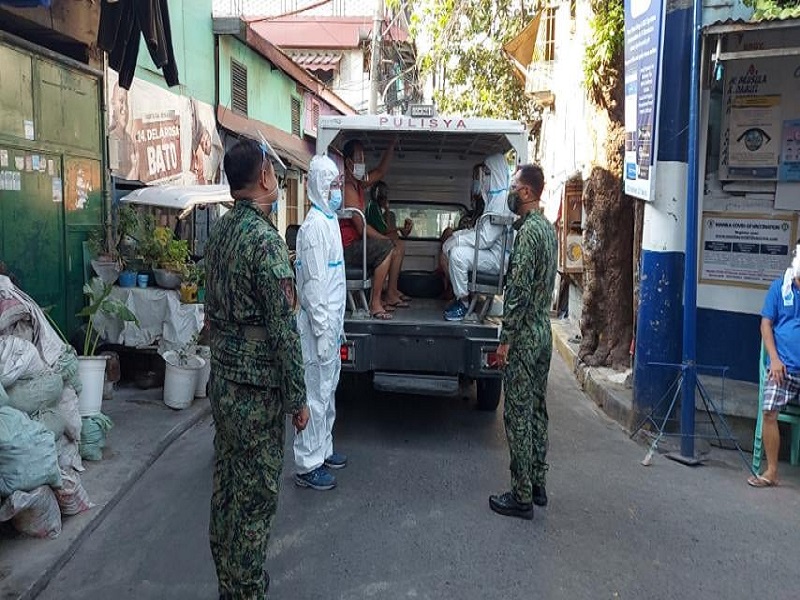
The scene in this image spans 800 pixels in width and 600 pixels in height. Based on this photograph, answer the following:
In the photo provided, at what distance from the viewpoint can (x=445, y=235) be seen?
7.88m

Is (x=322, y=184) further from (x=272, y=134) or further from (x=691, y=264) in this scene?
(x=272, y=134)

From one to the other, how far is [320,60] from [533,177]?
19690mm

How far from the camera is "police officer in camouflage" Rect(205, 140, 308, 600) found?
2887 millimetres

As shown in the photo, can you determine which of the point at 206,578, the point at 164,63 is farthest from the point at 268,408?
the point at 164,63

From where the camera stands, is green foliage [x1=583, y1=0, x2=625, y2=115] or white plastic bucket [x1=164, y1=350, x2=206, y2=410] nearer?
white plastic bucket [x1=164, y1=350, x2=206, y2=410]

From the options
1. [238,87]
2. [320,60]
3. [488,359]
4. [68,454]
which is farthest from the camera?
[320,60]

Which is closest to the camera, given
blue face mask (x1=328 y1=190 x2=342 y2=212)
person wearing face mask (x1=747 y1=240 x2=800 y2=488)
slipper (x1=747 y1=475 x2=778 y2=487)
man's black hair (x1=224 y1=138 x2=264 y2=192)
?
man's black hair (x1=224 y1=138 x2=264 y2=192)

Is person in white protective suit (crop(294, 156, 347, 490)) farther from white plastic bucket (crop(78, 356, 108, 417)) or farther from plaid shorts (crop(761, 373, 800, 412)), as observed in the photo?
plaid shorts (crop(761, 373, 800, 412))

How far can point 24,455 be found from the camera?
3.66m

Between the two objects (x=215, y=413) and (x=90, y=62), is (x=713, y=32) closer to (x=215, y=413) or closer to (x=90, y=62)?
(x=215, y=413)

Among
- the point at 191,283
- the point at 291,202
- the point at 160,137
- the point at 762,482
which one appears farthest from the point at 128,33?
the point at 291,202

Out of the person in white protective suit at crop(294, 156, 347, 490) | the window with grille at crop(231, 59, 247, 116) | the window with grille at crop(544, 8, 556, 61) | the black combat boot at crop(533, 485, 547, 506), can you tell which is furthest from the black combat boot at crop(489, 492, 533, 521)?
the window with grille at crop(544, 8, 556, 61)

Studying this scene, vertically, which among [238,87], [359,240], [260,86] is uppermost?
[260,86]

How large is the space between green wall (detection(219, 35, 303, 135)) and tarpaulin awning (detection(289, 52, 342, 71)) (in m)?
5.58
